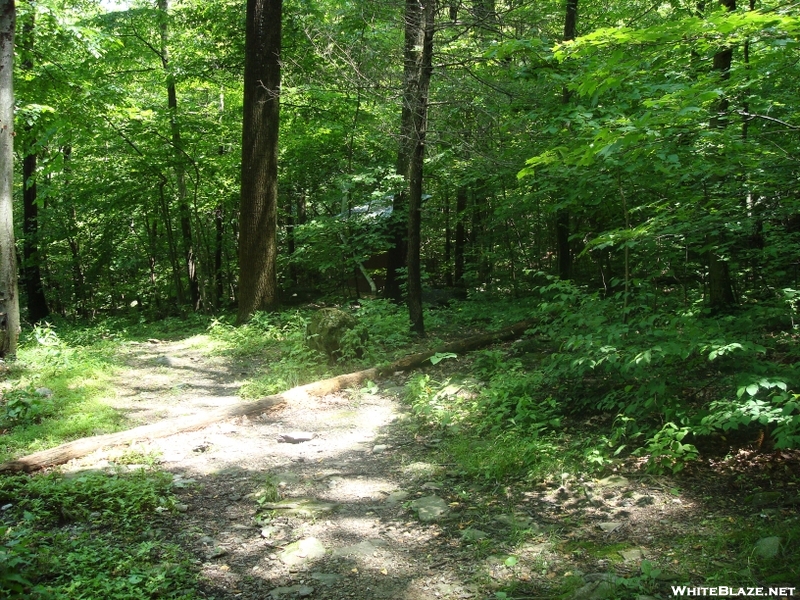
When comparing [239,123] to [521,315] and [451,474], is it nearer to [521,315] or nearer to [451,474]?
[521,315]

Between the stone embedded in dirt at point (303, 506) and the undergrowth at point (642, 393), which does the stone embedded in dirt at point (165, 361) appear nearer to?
the undergrowth at point (642, 393)

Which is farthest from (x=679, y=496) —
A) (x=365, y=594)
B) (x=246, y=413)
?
(x=246, y=413)

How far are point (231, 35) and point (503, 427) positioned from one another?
1147 cm

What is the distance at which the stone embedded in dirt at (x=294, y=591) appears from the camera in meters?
3.16

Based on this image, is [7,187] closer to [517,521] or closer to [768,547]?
[517,521]

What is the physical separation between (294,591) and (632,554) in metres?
1.96

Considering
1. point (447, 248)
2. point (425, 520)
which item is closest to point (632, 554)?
point (425, 520)

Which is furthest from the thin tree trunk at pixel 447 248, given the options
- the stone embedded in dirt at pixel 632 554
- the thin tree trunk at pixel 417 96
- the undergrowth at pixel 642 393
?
the stone embedded in dirt at pixel 632 554

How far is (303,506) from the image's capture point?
13.9 feet

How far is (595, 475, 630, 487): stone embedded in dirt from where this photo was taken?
4.20m

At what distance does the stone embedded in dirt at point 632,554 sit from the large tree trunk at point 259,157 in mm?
8848

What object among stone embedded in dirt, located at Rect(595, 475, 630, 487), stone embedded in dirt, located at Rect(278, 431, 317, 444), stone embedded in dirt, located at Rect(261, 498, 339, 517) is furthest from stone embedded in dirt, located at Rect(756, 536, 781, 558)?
stone embedded in dirt, located at Rect(278, 431, 317, 444)

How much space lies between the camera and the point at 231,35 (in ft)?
42.2

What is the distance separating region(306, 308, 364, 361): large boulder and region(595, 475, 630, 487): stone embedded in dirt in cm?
470
